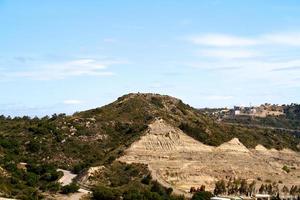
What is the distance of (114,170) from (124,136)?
716 inches

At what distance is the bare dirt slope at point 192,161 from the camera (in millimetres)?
83506

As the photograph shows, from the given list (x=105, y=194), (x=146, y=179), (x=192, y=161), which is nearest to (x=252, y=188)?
(x=192, y=161)

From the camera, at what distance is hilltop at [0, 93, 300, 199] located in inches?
3489

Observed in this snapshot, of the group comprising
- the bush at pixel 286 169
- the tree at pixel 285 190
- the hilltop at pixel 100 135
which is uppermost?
the hilltop at pixel 100 135

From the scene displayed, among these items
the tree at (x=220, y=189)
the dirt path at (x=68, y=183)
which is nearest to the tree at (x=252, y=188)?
the tree at (x=220, y=189)

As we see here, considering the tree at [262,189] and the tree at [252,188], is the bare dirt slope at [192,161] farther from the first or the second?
the tree at [262,189]

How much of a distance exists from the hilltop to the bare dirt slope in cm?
130

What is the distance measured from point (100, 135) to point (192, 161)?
20392 mm

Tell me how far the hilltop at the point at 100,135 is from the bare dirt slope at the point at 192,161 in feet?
4.28

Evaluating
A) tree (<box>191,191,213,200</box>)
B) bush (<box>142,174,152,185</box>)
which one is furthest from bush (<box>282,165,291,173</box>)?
bush (<box>142,174,152,185</box>)

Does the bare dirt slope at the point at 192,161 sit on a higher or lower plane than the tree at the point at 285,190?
higher

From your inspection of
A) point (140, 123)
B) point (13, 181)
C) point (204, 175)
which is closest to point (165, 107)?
point (140, 123)

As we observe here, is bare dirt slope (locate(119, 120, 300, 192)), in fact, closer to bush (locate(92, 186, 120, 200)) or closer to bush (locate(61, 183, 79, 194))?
bush (locate(92, 186, 120, 200))

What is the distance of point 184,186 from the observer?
81.4 meters
